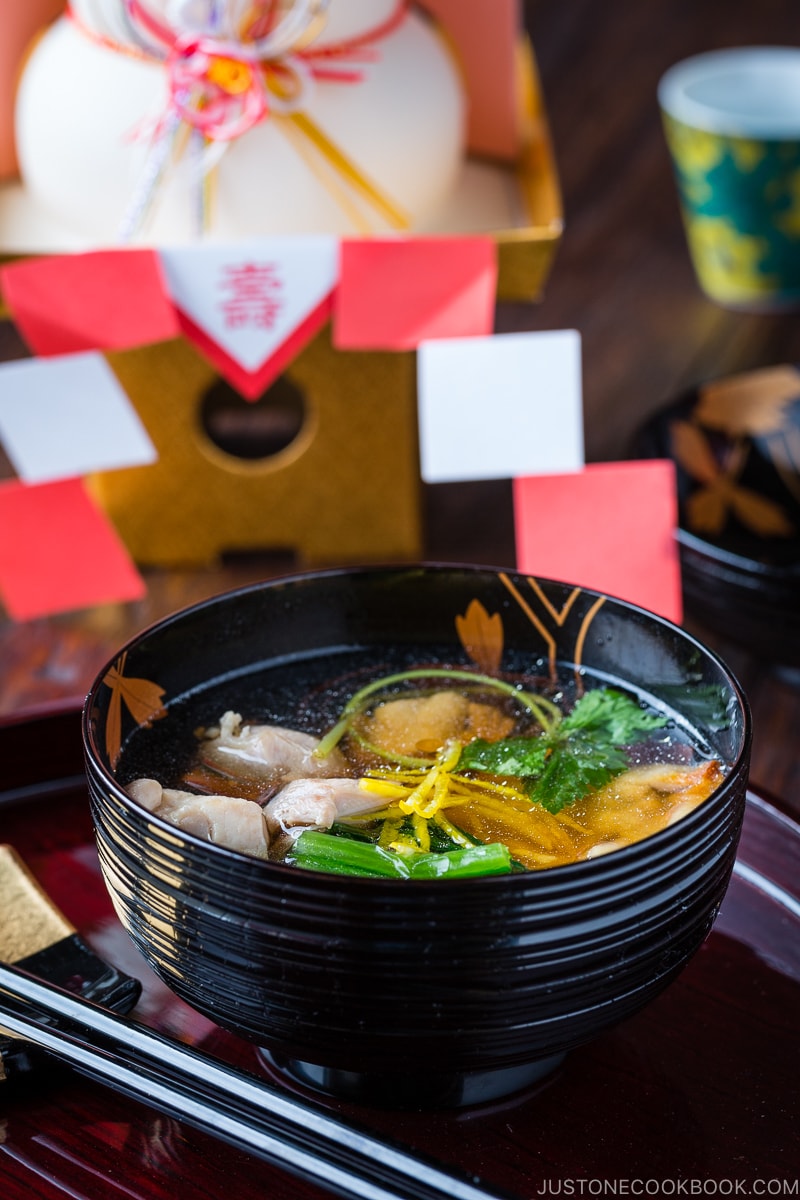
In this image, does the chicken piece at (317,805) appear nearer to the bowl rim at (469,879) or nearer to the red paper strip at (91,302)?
the bowl rim at (469,879)

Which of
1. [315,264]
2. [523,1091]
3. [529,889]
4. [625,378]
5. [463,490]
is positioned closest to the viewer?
[529,889]

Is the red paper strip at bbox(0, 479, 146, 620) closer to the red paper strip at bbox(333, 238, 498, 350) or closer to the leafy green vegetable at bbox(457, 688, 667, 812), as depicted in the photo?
the red paper strip at bbox(333, 238, 498, 350)

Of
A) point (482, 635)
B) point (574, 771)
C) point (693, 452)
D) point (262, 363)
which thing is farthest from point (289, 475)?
point (574, 771)

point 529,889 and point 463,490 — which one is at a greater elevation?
point 529,889

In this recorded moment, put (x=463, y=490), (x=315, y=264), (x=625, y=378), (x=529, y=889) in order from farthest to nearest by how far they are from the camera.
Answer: (x=625, y=378)
(x=463, y=490)
(x=315, y=264)
(x=529, y=889)

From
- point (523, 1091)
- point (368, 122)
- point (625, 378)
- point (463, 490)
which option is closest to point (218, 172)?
point (368, 122)

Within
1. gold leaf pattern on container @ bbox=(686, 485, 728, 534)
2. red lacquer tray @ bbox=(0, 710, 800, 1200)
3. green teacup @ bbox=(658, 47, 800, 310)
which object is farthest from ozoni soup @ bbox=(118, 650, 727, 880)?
green teacup @ bbox=(658, 47, 800, 310)

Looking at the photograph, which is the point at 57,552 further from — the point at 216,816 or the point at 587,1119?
the point at 587,1119

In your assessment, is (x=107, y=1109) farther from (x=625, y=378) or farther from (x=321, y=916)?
(x=625, y=378)
